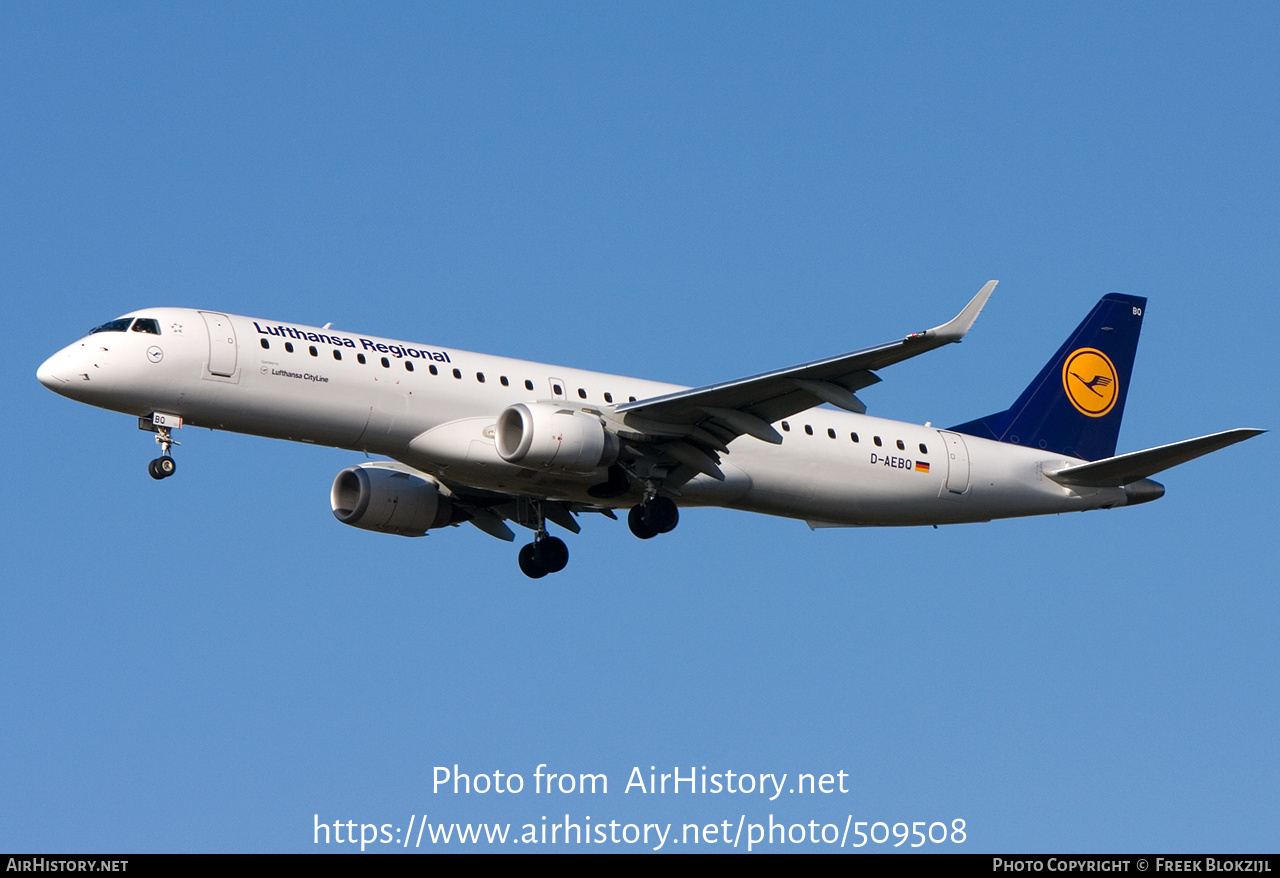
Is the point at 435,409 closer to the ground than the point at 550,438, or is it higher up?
higher up

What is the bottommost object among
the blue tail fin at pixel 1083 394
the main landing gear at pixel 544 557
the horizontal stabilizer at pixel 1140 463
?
the main landing gear at pixel 544 557

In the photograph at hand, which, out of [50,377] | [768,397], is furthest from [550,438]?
[50,377]

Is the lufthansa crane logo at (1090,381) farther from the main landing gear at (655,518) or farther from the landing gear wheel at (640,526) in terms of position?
the landing gear wheel at (640,526)

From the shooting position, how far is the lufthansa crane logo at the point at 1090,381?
42.0 metres

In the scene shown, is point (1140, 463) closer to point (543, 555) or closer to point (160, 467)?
point (543, 555)

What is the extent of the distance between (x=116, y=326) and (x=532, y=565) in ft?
35.0

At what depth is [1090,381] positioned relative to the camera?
139 ft

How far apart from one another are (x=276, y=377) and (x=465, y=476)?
4170mm

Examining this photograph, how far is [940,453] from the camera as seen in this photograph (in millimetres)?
38656

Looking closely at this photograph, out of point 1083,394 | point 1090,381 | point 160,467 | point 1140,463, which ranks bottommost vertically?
point 160,467

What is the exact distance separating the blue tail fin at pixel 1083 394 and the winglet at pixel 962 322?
10.3 meters

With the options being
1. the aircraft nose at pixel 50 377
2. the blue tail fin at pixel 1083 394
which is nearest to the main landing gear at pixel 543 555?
the blue tail fin at pixel 1083 394

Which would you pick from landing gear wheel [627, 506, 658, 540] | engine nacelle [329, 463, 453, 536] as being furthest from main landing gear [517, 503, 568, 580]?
landing gear wheel [627, 506, 658, 540]

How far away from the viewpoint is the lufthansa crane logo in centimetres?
4197
